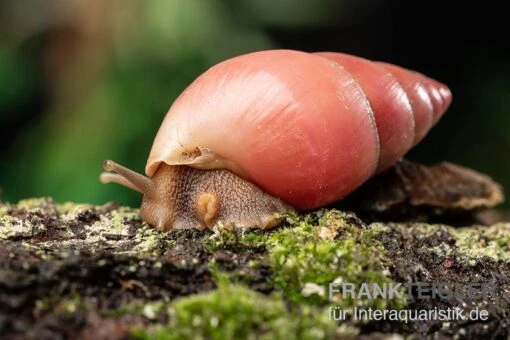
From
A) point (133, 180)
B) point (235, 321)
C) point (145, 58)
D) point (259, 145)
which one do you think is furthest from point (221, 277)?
point (145, 58)

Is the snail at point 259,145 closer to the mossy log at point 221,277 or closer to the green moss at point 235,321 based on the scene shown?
the mossy log at point 221,277

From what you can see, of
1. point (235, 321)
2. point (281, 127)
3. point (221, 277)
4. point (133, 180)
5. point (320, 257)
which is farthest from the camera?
point (133, 180)

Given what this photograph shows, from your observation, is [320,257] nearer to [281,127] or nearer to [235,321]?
[235,321]

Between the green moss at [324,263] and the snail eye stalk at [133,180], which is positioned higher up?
the snail eye stalk at [133,180]

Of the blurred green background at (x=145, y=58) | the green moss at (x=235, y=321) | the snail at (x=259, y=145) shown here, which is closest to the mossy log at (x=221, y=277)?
the green moss at (x=235, y=321)

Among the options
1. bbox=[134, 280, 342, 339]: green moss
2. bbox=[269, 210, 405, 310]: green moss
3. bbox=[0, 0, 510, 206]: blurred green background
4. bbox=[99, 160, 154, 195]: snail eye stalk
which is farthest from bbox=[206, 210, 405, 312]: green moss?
bbox=[0, 0, 510, 206]: blurred green background

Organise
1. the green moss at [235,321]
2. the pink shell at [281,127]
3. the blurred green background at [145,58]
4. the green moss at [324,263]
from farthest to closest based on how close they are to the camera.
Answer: the blurred green background at [145,58] < the pink shell at [281,127] < the green moss at [324,263] < the green moss at [235,321]

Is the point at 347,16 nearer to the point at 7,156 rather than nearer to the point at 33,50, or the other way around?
the point at 33,50
